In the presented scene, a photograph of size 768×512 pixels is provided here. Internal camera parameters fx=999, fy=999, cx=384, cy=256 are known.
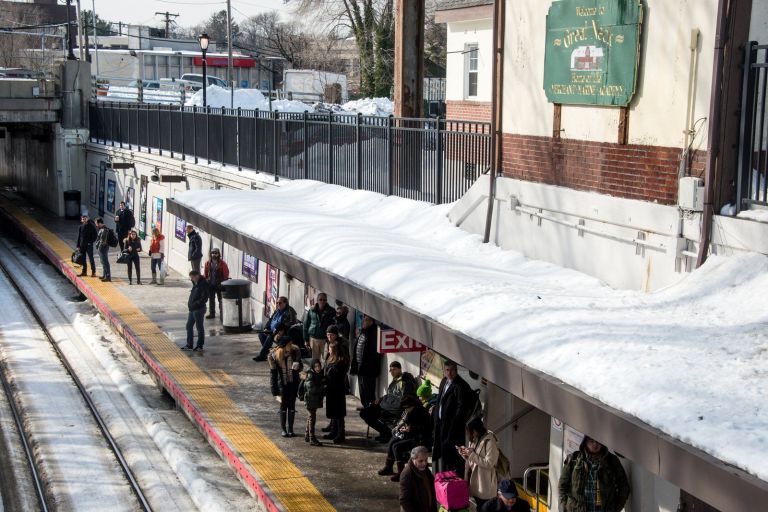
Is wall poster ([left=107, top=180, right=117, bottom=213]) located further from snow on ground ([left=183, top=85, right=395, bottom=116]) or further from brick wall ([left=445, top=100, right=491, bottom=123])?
brick wall ([left=445, top=100, right=491, bottom=123])

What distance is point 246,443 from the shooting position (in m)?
13.7

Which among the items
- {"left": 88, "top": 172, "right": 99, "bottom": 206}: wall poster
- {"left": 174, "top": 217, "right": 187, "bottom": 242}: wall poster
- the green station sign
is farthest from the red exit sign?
{"left": 88, "top": 172, "right": 99, "bottom": 206}: wall poster

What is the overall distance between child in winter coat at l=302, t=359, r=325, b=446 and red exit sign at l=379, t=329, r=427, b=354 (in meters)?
1.04

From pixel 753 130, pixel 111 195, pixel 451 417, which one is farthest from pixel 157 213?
pixel 753 130

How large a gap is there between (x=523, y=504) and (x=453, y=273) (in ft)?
8.64

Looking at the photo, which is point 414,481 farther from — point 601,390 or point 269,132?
point 269,132

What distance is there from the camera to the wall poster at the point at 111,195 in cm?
3600

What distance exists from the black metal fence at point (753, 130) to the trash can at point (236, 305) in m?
13.3

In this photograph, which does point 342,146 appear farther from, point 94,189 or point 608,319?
point 94,189

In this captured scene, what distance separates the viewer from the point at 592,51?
10477mm

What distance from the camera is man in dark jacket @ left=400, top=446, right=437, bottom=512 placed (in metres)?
9.89

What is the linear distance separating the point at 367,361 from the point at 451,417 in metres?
3.76

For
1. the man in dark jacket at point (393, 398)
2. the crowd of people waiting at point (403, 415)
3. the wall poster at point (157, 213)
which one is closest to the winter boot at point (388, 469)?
the crowd of people waiting at point (403, 415)

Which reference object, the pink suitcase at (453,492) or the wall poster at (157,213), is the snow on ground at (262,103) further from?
the pink suitcase at (453,492)
